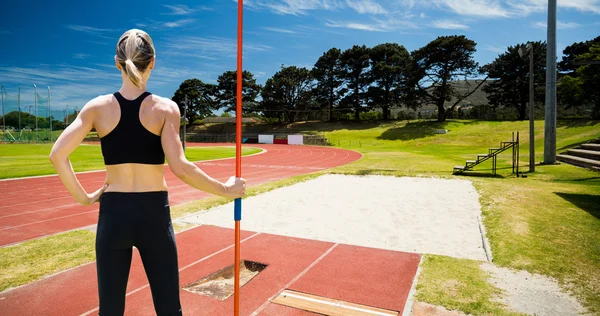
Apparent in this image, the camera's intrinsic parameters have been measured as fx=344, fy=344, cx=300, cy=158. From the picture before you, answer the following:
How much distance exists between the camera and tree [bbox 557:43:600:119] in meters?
38.0

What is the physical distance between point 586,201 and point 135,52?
38.0ft

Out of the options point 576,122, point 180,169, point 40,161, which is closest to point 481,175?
point 180,169

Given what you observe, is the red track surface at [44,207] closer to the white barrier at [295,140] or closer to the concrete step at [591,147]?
the concrete step at [591,147]

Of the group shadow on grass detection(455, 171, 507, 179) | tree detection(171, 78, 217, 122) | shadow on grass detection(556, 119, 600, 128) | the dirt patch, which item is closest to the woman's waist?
the dirt patch

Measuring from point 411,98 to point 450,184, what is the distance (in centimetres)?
4716

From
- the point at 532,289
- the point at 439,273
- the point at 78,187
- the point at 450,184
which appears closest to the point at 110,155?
the point at 78,187

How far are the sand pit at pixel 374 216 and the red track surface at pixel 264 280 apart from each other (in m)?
0.72

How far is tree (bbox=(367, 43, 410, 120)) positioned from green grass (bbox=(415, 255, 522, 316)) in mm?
62371

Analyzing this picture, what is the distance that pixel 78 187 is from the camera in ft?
6.67

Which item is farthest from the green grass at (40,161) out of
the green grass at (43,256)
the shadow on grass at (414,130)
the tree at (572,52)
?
the tree at (572,52)

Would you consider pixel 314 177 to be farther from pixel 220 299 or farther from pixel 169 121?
pixel 169 121

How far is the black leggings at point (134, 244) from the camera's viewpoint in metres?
1.97

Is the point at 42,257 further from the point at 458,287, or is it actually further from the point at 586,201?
the point at 586,201

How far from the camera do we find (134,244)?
2.02m
